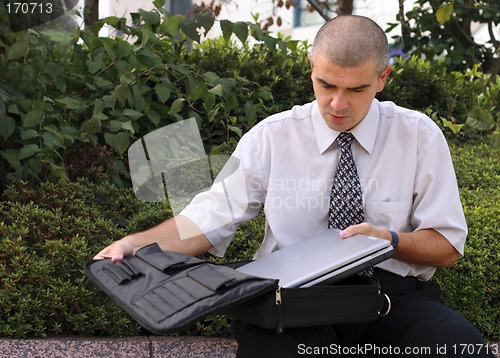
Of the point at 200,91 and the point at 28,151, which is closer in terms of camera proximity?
the point at 28,151

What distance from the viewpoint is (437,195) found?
2934mm

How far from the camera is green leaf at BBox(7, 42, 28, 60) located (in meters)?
5.02

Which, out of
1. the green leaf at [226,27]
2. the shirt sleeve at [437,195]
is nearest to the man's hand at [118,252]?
the shirt sleeve at [437,195]

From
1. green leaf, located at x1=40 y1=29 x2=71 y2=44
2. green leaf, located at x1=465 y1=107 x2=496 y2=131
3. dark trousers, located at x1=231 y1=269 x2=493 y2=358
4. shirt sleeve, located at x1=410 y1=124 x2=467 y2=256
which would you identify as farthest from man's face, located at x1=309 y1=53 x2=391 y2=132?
green leaf, located at x1=465 y1=107 x2=496 y2=131

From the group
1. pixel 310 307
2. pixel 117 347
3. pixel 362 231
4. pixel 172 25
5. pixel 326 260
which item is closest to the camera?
pixel 310 307

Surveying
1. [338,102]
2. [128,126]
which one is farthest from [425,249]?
[128,126]

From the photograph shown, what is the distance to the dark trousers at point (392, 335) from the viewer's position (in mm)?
2594

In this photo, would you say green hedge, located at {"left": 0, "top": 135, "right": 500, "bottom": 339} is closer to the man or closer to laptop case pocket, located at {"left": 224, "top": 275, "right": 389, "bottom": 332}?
the man

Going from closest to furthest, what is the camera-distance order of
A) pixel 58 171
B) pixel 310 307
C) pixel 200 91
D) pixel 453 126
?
pixel 310 307, pixel 58 171, pixel 200 91, pixel 453 126

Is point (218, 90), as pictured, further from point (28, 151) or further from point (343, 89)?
point (343, 89)

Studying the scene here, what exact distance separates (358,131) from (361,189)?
193 millimetres

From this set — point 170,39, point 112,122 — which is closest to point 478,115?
point 170,39

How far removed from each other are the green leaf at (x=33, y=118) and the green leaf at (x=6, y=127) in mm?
85

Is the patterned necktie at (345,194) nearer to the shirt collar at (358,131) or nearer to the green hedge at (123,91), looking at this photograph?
the shirt collar at (358,131)
